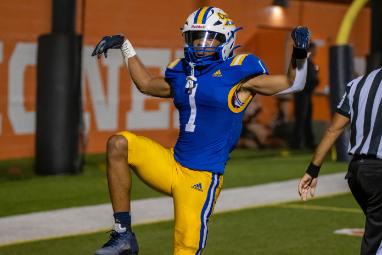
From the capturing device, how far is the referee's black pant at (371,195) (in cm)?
549

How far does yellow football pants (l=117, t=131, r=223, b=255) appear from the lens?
5.55 meters

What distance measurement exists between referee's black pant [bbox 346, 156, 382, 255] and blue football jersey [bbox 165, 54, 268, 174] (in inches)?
31.0

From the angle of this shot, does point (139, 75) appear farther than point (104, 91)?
No

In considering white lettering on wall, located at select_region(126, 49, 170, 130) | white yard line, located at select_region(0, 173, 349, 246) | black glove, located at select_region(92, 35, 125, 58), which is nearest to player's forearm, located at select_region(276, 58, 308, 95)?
black glove, located at select_region(92, 35, 125, 58)

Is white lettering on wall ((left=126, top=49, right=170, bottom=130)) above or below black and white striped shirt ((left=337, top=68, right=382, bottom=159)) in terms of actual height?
below

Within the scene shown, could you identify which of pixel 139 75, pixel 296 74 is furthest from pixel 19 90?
pixel 296 74

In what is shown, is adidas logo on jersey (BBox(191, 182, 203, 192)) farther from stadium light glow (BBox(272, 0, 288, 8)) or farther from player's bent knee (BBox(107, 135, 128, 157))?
stadium light glow (BBox(272, 0, 288, 8))

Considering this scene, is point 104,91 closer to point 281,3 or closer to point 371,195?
point 281,3

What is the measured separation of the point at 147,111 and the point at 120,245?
969 cm

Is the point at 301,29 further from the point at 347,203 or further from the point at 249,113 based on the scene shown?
the point at 249,113

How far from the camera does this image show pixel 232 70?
5629mm

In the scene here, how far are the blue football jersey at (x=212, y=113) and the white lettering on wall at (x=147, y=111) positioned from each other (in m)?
9.28

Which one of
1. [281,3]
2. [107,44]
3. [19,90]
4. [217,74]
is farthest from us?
[281,3]

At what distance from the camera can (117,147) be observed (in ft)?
18.3
